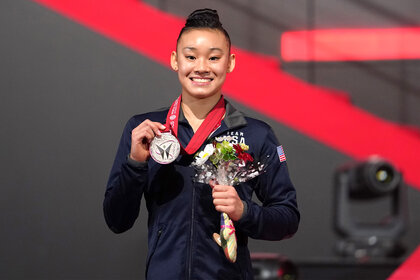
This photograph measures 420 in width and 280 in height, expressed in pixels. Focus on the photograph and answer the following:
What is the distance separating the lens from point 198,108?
191 centimetres

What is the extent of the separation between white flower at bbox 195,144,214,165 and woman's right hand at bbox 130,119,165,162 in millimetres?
125

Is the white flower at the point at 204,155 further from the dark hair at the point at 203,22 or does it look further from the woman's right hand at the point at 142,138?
the dark hair at the point at 203,22

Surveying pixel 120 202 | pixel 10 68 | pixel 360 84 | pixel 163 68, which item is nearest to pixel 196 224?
pixel 120 202

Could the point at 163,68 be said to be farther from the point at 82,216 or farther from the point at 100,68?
the point at 82,216

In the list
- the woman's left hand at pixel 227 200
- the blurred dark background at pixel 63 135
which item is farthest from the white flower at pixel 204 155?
the blurred dark background at pixel 63 135

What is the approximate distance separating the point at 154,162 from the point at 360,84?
494 cm

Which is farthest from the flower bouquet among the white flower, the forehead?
the forehead

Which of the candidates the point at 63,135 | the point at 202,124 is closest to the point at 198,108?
the point at 202,124

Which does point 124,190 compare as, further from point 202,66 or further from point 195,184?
point 202,66

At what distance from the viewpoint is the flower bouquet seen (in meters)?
1.65

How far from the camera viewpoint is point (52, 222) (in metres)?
4.95

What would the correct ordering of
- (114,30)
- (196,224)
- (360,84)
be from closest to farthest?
1. (196,224)
2. (114,30)
3. (360,84)

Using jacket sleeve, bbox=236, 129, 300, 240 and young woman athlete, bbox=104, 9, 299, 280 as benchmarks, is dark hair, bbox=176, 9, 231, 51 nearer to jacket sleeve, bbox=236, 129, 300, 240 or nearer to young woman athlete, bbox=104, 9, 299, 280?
young woman athlete, bbox=104, 9, 299, 280

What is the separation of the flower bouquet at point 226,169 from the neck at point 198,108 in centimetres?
16
